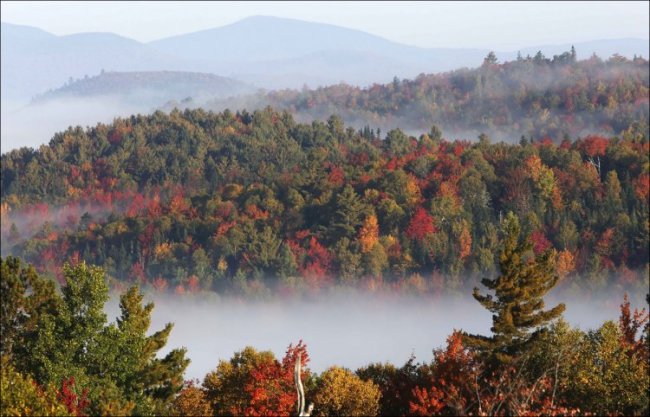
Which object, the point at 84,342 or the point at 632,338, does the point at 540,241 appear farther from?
the point at 84,342

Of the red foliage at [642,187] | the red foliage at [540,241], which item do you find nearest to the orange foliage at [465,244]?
the red foliage at [540,241]

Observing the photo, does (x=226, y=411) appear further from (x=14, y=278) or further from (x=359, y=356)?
(x=359, y=356)

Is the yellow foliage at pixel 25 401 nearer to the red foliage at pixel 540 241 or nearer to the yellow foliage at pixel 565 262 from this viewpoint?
the yellow foliage at pixel 565 262

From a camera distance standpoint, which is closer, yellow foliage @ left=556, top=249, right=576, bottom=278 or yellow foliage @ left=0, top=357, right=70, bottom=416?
yellow foliage @ left=0, top=357, right=70, bottom=416

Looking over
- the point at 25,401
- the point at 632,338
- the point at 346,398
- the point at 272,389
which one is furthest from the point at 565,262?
the point at 25,401

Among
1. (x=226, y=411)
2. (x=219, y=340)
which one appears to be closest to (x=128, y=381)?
(x=226, y=411)

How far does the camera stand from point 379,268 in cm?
19925

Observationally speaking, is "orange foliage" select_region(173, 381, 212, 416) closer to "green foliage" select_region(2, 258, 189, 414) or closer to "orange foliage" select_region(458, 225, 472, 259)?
"green foliage" select_region(2, 258, 189, 414)

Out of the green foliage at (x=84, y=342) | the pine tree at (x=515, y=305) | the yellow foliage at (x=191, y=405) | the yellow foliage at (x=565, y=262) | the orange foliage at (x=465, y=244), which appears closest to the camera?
the green foliage at (x=84, y=342)

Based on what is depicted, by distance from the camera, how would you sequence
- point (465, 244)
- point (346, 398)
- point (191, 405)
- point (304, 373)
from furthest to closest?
1. point (465, 244)
2. point (304, 373)
3. point (191, 405)
4. point (346, 398)

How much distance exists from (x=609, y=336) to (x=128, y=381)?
926 inches

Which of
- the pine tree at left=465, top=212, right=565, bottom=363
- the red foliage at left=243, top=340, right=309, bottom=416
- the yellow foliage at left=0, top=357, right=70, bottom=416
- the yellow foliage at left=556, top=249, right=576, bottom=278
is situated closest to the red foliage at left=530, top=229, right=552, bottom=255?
the yellow foliage at left=556, top=249, right=576, bottom=278

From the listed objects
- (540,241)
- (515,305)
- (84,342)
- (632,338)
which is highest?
(515,305)

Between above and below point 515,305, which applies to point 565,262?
below
